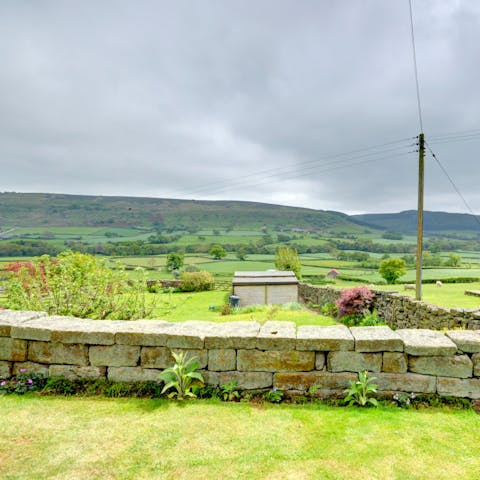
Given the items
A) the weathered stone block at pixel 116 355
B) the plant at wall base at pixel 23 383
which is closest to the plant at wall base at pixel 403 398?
the weathered stone block at pixel 116 355

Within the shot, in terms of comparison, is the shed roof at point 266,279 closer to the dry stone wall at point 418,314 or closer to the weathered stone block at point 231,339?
the dry stone wall at point 418,314

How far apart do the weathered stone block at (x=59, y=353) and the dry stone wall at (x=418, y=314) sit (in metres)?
11.4

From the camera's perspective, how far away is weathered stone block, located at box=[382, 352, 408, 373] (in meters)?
4.44

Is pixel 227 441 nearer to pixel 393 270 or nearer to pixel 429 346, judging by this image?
pixel 429 346

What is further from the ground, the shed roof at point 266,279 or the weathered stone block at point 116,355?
the weathered stone block at point 116,355

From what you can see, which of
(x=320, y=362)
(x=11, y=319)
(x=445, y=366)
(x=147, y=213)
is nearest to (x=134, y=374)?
(x=11, y=319)

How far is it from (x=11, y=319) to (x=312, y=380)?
4.96 metres

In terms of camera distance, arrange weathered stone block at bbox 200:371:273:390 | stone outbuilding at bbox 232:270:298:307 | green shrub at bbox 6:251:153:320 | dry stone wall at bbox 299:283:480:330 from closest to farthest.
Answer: weathered stone block at bbox 200:371:273:390 → green shrub at bbox 6:251:153:320 → dry stone wall at bbox 299:283:480:330 → stone outbuilding at bbox 232:270:298:307

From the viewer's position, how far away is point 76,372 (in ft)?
15.8

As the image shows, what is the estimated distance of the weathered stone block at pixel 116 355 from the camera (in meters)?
4.76

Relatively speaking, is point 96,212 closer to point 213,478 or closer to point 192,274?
point 192,274

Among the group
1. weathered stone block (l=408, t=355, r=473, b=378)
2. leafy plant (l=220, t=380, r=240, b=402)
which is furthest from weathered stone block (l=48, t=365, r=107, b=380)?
weathered stone block (l=408, t=355, r=473, b=378)

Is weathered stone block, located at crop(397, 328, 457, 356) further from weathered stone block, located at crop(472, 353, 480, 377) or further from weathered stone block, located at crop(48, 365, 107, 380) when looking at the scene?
weathered stone block, located at crop(48, 365, 107, 380)

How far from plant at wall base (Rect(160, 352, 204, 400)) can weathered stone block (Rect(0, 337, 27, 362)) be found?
2.32m
